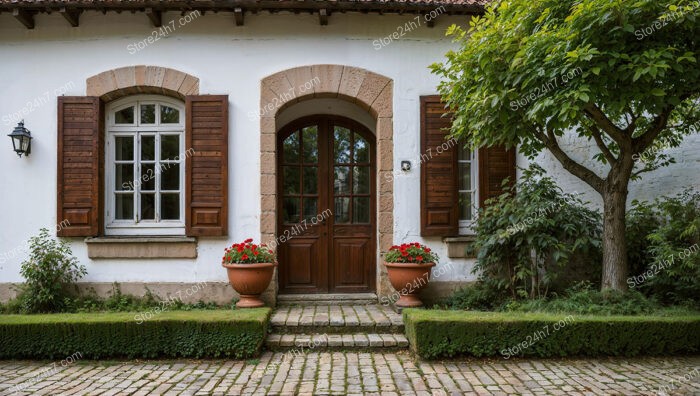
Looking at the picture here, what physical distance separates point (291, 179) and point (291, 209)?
0.46 metres

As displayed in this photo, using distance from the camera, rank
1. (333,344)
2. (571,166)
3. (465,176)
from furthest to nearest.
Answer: (465,176) → (571,166) → (333,344)

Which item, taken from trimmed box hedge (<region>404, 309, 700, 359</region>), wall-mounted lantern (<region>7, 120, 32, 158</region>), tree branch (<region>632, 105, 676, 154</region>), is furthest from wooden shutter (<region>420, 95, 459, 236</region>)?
wall-mounted lantern (<region>7, 120, 32, 158</region>)

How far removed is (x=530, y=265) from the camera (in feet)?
19.0

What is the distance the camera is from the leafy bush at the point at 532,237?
222 inches

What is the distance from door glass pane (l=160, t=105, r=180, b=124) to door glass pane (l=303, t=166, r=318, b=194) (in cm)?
201

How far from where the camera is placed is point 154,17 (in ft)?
19.8

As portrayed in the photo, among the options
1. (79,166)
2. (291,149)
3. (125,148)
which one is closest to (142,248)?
(79,166)

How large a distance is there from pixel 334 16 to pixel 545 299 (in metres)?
4.71

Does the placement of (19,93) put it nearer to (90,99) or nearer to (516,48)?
(90,99)

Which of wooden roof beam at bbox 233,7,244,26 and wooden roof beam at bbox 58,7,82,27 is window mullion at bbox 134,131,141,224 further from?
wooden roof beam at bbox 233,7,244,26

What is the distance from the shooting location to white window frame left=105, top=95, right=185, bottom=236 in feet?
21.0

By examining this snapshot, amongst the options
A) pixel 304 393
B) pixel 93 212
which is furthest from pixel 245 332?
pixel 93 212

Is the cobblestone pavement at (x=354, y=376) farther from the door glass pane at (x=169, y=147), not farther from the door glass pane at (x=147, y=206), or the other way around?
the door glass pane at (x=169, y=147)

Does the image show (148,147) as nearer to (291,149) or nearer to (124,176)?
(124,176)
